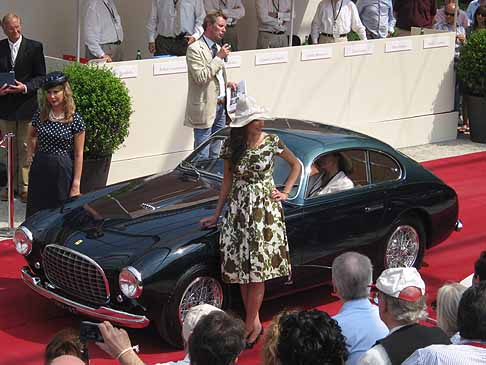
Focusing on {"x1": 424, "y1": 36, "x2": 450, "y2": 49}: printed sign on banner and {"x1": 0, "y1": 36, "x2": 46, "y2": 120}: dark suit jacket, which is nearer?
{"x1": 0, "y1": 36, "x2": 46, "y2": 120}: dark suit jacket

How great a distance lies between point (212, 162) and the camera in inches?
369

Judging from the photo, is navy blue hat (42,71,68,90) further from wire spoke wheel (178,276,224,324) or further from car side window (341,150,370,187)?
car side window (341,150,370,187)

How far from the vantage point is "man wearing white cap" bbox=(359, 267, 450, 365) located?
5180mm

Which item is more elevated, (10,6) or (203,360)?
(10,6)

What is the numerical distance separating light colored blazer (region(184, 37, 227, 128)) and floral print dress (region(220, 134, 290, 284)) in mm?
3701

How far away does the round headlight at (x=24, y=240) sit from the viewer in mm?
8413

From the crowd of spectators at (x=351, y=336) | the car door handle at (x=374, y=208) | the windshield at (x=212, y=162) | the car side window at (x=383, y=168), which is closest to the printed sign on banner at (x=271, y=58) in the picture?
the windshield at (x=212, y=162)

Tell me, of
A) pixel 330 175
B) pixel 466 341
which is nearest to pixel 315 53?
pixel 330 175

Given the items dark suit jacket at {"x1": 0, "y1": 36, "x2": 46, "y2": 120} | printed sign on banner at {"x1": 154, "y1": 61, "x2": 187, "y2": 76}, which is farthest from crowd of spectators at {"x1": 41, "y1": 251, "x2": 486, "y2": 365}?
printed sign on banner at {"x1": 154, "y1": 61, "x2": 187, "y2": 76}

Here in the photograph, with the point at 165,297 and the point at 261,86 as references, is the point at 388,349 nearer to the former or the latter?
the point at 165,297

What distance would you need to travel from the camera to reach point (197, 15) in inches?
576

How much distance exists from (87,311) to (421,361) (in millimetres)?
3669

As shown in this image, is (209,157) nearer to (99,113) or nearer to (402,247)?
(402,247)

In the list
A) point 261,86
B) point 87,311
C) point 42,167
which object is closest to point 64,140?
point 42,167
